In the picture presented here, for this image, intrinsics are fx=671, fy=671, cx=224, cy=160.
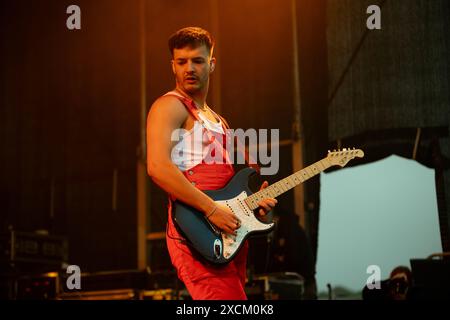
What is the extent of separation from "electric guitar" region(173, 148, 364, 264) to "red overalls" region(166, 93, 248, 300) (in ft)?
0.11

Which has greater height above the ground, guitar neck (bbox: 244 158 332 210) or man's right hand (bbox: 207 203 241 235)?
guitar neck (bbox: 244 158 332 210)

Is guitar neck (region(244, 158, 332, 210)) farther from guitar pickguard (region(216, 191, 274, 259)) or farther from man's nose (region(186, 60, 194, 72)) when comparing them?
man's nose (region(186, 60, 194, 72))

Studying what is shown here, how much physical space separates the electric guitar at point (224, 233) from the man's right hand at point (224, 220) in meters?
0.03

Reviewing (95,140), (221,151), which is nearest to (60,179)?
(95,140)

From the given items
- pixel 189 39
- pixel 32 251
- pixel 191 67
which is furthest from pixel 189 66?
pixel 32 251

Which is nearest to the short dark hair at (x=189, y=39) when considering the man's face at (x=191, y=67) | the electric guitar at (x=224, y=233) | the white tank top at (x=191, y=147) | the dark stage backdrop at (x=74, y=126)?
the man's face at (x=191, y=67)

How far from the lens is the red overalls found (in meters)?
2.68

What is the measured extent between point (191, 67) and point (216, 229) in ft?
2.36

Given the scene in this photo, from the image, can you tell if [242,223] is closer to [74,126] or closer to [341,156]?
[341,156]

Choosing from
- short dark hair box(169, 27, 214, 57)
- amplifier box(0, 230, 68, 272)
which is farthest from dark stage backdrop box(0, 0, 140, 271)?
short dark hair box(169, 27, 214, 57)

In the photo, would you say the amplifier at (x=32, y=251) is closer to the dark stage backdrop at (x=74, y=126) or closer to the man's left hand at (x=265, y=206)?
the dark stage backdrop at (x=74, y=126)

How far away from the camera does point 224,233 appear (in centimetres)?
282

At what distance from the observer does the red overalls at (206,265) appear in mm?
2680

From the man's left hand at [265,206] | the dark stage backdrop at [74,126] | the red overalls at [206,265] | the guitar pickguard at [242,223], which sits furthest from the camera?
the dark stage backdrop at [74,126]
